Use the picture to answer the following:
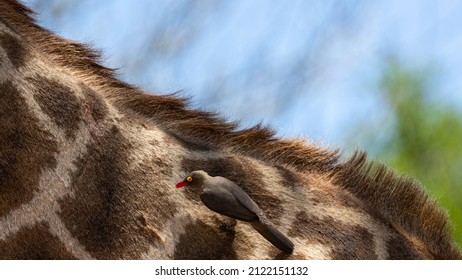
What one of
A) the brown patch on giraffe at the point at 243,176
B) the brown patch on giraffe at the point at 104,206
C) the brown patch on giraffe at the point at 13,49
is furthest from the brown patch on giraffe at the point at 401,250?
the brown patch on giraffe at the point at 13,49

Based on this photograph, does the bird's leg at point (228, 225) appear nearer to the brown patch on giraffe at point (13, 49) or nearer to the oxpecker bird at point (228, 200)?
the oxpecker bird at point (228, 200)

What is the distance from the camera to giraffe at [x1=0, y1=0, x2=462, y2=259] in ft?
14.0

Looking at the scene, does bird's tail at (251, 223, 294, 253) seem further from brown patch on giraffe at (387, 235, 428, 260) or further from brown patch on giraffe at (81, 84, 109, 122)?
brown patch on giraffe at (81, 84, 109, 122)

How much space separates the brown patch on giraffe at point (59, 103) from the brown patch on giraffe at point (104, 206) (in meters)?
0.14

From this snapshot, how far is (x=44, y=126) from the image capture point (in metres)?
4.39

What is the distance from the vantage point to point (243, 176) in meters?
4.77

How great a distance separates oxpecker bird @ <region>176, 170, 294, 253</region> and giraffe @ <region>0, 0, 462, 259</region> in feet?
0.42

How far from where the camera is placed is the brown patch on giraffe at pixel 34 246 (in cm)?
414

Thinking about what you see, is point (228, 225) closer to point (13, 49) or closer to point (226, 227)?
point (226, 227)

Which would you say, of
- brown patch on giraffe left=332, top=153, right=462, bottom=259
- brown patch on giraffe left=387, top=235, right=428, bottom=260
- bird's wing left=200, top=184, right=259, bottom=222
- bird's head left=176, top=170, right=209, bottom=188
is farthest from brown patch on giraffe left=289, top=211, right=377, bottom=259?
bird's head left=176, top=170, right=209, bottom=188

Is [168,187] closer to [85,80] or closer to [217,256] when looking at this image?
[217,256]

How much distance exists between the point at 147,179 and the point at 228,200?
1.63 ft

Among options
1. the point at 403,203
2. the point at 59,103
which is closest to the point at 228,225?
the point at 59,103
